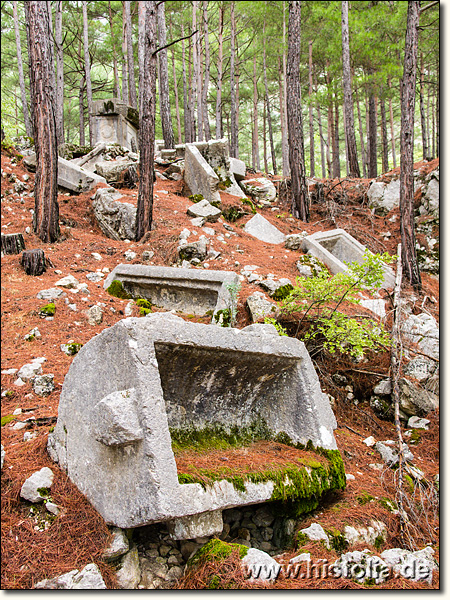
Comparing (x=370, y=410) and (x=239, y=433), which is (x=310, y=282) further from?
(x=239, y=433)

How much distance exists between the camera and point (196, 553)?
252 centimetres

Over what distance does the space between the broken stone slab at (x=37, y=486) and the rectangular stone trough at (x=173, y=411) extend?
14 centimetres

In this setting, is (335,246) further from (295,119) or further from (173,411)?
(173,411)

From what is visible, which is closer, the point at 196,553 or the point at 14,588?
the point at 14,588

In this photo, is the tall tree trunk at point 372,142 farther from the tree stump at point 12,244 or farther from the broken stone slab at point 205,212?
the tree stump at point 12,244

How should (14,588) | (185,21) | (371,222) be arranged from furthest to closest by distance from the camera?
1. (185,21)
2. (371,222)
3. (14,588)

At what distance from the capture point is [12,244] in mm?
6301

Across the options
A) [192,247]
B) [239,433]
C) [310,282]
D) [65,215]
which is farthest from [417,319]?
[65,215]

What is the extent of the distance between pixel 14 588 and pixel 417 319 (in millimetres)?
5812

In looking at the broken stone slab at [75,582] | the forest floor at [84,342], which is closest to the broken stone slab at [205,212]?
the forest floor at [84,342]

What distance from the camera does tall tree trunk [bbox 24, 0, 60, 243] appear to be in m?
6.85

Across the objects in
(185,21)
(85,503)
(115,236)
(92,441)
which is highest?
(185,21)

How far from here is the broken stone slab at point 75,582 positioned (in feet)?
7.23

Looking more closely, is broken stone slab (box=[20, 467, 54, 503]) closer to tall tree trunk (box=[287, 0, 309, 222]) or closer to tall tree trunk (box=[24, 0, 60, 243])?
tall tree trunk (box=[24, 0, 60, 243])
